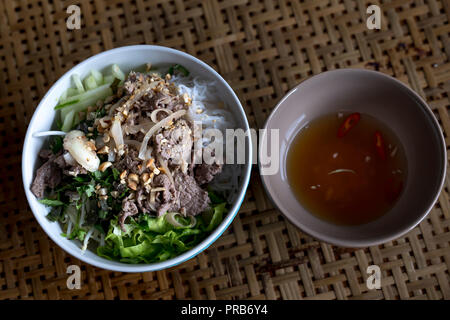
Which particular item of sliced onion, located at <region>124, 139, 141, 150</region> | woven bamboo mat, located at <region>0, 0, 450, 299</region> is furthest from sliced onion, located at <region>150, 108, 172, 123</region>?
woven bamboo mat, located at <region>0, 0, 450, 299</region>

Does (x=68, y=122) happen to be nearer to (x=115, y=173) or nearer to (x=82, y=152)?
(x=82, y=152)

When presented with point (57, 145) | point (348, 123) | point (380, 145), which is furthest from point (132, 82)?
point (380, 145)

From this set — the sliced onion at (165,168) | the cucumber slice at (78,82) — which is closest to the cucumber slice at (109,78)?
the cucumber slice at (78,82)

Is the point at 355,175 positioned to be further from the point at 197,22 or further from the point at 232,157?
the point at 197,22

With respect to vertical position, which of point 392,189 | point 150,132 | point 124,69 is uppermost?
point 124,69

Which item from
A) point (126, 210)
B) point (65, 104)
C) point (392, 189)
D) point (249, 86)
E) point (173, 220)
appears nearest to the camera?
point (126, 210)

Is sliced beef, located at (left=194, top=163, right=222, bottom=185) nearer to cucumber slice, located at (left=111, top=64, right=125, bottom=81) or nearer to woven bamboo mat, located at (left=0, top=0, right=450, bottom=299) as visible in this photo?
woven bamboo mat, located at (left=0, top=0, right=450, bottom=299)

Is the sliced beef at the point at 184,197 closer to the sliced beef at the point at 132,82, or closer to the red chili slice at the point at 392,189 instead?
the sliced beef at the point at 132,82
